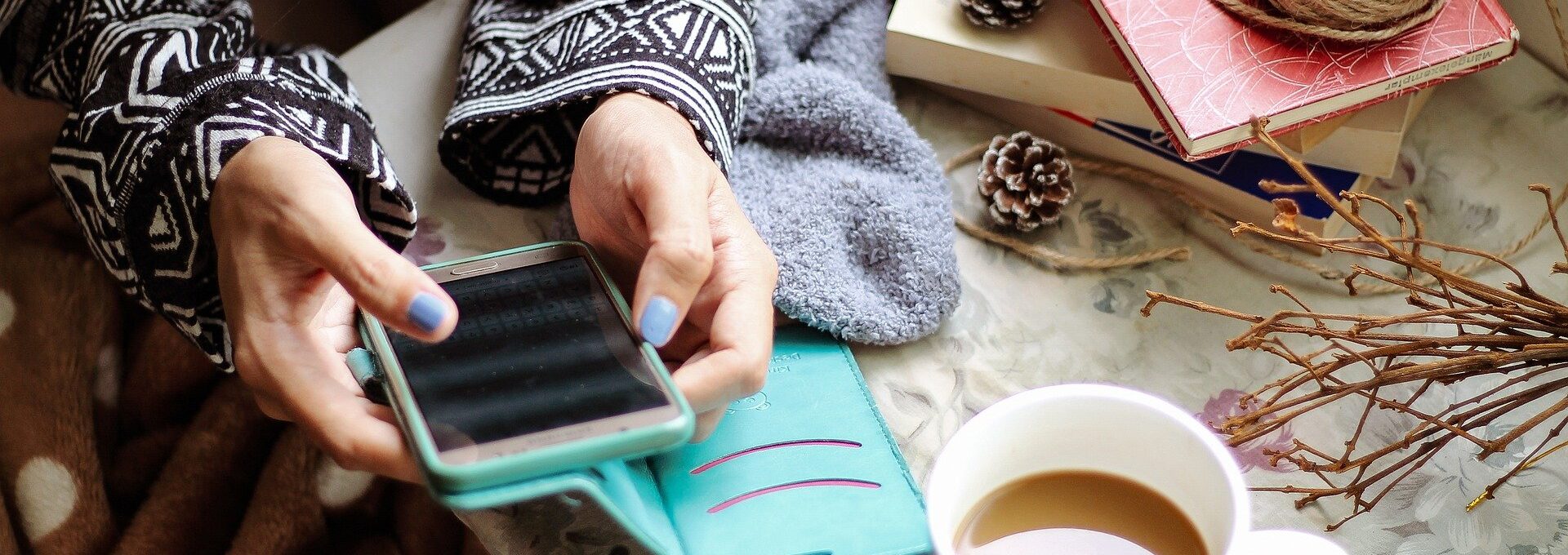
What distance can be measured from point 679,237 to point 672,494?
12 centimetres

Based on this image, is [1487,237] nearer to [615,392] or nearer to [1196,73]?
[1196,73]

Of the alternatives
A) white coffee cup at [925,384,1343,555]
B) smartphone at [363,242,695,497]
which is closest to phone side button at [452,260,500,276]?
smartphone at [363,242,695,497]

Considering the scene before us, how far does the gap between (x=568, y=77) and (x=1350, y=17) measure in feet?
1.33

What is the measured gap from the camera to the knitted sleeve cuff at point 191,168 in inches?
19.8

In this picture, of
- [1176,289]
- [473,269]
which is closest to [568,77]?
[473,269]

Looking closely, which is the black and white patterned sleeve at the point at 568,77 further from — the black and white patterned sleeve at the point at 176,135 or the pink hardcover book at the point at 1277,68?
the pink hardcover book at the point at 1277,68

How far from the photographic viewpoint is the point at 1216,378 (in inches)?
20.6

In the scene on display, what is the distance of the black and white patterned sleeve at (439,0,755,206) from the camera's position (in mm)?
541

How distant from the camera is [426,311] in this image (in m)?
0.39

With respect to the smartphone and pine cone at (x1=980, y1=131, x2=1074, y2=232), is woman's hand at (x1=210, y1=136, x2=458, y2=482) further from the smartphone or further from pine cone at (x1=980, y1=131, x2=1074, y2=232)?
pine cone at (x1=980, y1=131, x2=1074, y2=232)

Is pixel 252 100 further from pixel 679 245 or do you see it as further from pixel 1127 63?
pixel 1127 63

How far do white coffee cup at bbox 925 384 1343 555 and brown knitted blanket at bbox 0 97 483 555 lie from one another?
0.35 m

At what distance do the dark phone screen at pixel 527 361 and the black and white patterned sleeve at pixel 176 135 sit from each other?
11 cm

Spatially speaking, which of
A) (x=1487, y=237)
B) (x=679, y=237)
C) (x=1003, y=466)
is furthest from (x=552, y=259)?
(x=1487, y=237)
